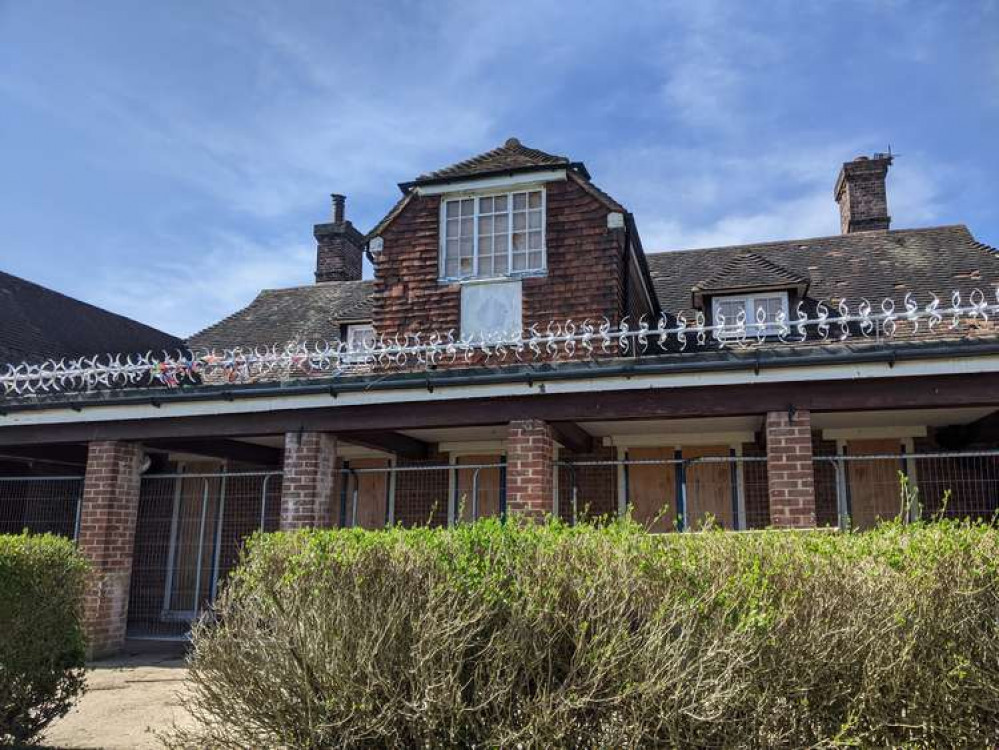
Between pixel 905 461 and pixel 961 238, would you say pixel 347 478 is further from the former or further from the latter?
pixel 961 238

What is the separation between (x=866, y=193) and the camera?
17.6m

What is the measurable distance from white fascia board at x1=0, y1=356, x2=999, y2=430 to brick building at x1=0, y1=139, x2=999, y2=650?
0.09 feet

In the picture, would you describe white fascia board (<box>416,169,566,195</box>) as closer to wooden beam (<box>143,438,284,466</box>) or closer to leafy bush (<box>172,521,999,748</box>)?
wooden beam (<box>143,438,284,466</box>)

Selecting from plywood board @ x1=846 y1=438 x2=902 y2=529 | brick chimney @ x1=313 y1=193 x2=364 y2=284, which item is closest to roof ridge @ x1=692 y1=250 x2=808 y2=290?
Answer: plywood board @ x1=846 y1=438 x2=902 y2=529

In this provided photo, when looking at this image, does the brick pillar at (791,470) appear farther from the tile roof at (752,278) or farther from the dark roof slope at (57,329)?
the dark roof slope at (57,329)

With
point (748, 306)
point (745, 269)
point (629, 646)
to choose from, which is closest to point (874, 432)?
point (748, 306)

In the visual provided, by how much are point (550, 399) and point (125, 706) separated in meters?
5.34

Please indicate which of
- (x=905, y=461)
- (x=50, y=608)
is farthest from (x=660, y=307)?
(x=50, y=608)

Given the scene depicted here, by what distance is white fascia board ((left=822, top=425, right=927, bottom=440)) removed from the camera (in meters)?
11.8

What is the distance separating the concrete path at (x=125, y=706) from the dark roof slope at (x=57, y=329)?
846cm

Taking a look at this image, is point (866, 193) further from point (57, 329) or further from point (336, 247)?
point (57, 329)

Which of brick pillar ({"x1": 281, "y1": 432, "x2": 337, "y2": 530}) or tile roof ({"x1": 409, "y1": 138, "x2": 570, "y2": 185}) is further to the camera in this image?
tile roof ({"x1": 409, "y1": 138, "x2": 570, "y2": 185})

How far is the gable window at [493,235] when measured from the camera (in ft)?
40.6

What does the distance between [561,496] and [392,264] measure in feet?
15.1
